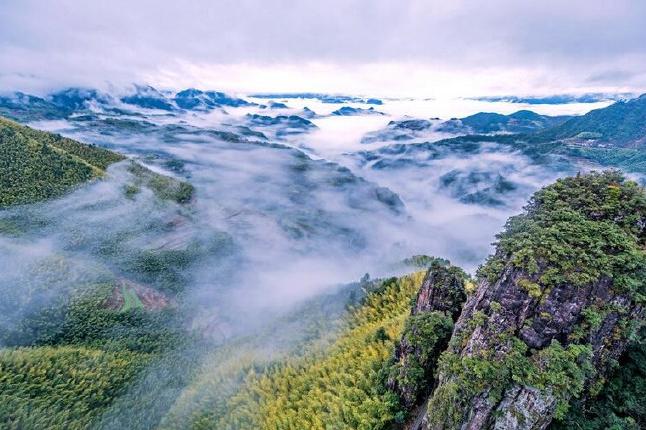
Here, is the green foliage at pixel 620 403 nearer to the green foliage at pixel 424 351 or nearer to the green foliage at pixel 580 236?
the green foliage at pixel 580 236

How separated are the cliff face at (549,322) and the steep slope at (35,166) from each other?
111 metres

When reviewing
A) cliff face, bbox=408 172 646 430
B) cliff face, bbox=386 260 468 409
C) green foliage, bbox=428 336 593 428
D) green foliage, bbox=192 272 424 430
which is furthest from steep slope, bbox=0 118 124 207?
cliff face, bbox=408 172 646 430

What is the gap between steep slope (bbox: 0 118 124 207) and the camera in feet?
333

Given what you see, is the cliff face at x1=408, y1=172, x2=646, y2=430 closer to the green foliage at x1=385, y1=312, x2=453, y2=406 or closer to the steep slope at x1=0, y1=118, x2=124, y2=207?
the green foliage at x1=385, y1=312, x2=453, y2=406

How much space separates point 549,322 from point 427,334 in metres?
8.83

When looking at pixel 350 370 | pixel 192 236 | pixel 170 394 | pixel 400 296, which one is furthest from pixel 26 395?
pixel 192 236

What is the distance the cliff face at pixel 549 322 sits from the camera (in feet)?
69.5

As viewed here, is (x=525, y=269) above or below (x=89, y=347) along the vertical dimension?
above

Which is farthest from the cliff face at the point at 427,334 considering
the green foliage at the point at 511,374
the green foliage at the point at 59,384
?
the green foliage at the point at 59,384

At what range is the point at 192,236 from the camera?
126375mm

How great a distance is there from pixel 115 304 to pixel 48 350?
20533mm

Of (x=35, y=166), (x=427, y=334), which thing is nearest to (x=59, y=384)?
(x=427, y=334)

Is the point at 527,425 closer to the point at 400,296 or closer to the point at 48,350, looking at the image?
the point at 400,296

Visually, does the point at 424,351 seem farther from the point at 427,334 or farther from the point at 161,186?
the point at 161,186
